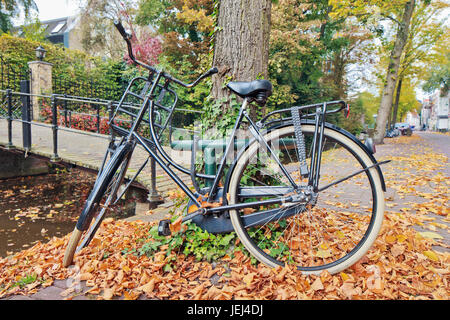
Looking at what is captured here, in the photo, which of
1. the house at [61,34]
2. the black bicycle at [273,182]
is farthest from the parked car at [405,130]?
the house at [61,34]

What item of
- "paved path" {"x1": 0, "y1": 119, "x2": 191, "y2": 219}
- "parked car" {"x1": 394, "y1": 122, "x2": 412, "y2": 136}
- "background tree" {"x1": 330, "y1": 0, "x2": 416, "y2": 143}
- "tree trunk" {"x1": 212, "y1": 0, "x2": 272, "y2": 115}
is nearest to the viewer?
"tree trunk" {"x1": 212, "y1": 0, "x2": 272, "y2": 115}

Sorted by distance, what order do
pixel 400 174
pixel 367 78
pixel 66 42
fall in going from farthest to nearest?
pixel 66 42, pixel 367 78, pixel 400 174

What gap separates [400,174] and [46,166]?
9435 millimetres

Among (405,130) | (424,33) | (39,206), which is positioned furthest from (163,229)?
(405,130)

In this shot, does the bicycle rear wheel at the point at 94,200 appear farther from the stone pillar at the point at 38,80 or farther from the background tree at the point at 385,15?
the background tree at the point at 385,15

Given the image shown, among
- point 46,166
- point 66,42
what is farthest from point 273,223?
point 66,42

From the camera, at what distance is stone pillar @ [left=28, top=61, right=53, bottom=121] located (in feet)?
35.4

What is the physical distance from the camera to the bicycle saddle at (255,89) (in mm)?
1958

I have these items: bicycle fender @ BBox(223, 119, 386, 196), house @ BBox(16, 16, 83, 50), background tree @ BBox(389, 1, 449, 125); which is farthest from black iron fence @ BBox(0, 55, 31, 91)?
house @ BBox(16, 16, 83, 50)

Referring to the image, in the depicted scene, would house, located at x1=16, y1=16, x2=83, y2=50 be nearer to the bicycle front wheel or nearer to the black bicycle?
the black bicycle

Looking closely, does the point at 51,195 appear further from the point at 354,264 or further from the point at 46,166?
the point at 354,264

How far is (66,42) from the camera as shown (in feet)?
106

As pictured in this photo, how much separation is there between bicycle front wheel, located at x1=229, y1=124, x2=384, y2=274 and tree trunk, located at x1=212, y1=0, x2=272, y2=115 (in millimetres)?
702

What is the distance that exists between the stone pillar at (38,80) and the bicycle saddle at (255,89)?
11.3 metres
